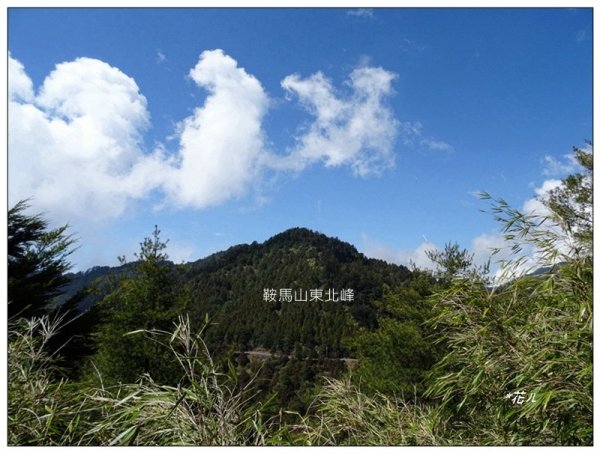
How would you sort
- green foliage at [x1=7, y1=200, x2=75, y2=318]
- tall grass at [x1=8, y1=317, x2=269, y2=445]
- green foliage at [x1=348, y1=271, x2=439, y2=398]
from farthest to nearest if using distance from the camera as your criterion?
green foliage at [x1=348, y1=271, x2=439, y2=398] → green foliage at [x1=7, y1=200, x2=75, y2=318] → tall grass at [x1=8, y1=317, x2=269, y2=445]

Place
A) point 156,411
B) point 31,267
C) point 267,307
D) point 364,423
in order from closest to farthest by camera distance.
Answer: point 156,411, point 364,423, point 31,267, point 267,307

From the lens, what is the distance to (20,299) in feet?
25.2

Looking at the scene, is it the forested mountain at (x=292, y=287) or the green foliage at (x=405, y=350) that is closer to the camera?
the green foliage at (x=405, y=350)

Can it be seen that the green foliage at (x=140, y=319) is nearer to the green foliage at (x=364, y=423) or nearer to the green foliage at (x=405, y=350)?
the green foliage at (x=405, y=350)

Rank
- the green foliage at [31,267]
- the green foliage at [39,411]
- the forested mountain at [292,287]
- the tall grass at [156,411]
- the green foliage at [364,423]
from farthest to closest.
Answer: the forested mountain at [292,287] → the green foliage at [31,267] → the green foliage at [364,423] → the green foliage at [39,411] → the tall grass at [156,411]

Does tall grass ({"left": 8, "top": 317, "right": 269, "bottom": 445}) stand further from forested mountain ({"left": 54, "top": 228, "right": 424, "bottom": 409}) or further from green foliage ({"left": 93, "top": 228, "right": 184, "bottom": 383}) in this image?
green foliage ({"left": 93, "top": 228, "right": 184, "bottom": 383})

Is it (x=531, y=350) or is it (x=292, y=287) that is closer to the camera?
(x=531, y=350)

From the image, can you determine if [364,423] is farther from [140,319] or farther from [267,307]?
[267,307]

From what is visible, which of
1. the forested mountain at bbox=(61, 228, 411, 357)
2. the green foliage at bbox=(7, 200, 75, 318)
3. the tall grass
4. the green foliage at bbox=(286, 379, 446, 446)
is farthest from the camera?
the forested mountain at bbox=(61, 228, 411, 357)

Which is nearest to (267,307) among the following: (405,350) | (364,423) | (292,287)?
(292,287)

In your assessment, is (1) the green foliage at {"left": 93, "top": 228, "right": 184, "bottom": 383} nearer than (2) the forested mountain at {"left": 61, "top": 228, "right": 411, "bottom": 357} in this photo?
Yes

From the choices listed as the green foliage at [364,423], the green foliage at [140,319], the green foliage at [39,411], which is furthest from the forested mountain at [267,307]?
the green foliage at [39,411]

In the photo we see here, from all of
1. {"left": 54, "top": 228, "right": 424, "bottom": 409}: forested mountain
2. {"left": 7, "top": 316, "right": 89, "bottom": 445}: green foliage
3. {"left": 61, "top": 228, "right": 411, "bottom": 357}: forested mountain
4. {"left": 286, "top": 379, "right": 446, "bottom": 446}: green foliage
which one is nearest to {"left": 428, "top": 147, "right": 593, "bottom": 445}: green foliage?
{"left": 286, "top": 379, "right": 446, "bottom": 446}: green foliage
